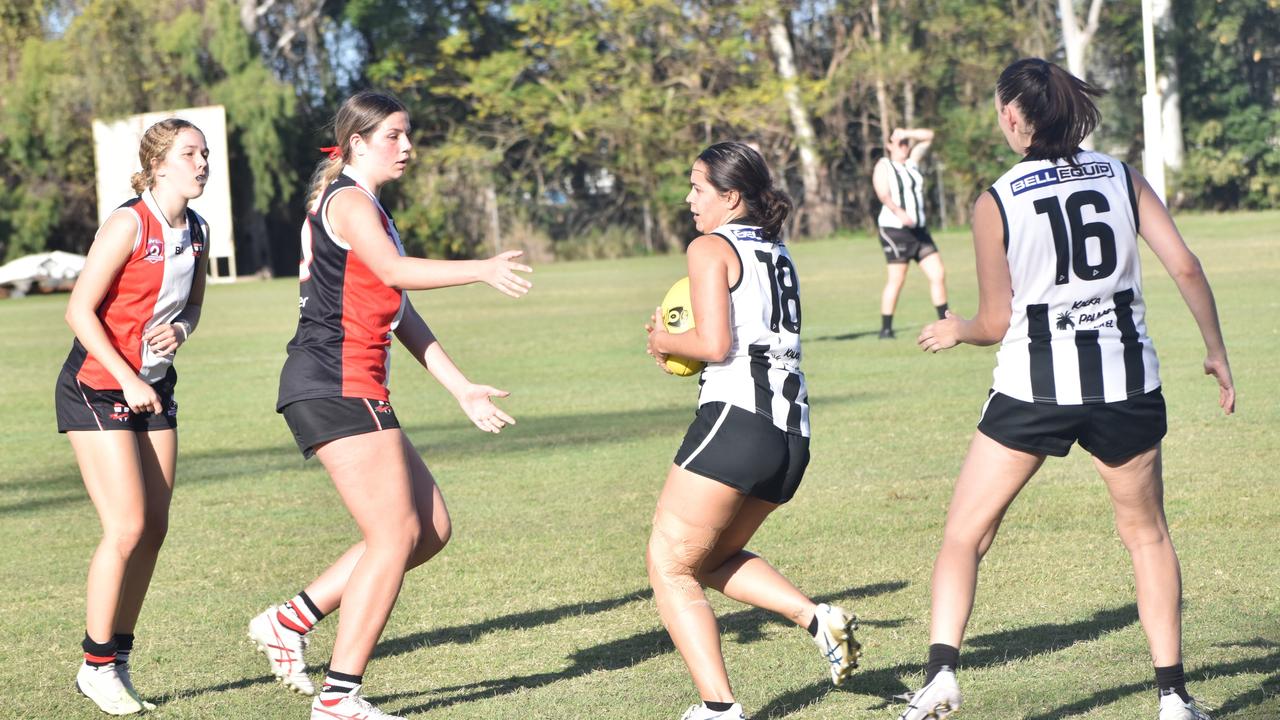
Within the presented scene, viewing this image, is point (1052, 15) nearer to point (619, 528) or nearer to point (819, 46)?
point (819, 46)

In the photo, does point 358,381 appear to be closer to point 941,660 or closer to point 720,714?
point 720,714

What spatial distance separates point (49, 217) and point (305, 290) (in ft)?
137

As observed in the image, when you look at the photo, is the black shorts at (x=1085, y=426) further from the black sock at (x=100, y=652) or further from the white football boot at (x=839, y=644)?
the black sock at (x=100, y=652)

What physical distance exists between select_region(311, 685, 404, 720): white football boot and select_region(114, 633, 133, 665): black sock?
100cm

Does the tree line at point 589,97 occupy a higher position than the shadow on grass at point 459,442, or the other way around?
the tree line at point 589,97

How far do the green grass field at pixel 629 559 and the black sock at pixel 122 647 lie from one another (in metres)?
0.20

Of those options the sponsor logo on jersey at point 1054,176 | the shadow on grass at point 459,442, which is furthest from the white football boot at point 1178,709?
the shadow on grass at point 459,442

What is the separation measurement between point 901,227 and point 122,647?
12693 millimetres

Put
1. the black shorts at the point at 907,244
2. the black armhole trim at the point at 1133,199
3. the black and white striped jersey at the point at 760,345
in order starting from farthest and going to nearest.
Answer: the black shorts at the point at 907,244, the black and white striped jersey at the point at 760,345, the black armhole trim at the point at 1133,199

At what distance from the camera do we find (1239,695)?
16.5 ft

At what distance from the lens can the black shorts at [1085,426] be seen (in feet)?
14.9

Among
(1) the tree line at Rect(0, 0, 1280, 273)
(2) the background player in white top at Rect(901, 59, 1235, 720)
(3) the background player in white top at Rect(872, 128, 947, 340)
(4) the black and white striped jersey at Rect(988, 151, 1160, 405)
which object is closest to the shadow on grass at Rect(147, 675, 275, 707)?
(2) the background player in white top at Rect(901, 59, 1235, 720)

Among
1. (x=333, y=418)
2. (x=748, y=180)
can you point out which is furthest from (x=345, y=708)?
(x=748, y=180)

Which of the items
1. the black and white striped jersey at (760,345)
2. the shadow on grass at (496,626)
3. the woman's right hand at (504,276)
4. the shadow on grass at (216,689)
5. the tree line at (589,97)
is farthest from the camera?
the tree line at (589,97)
